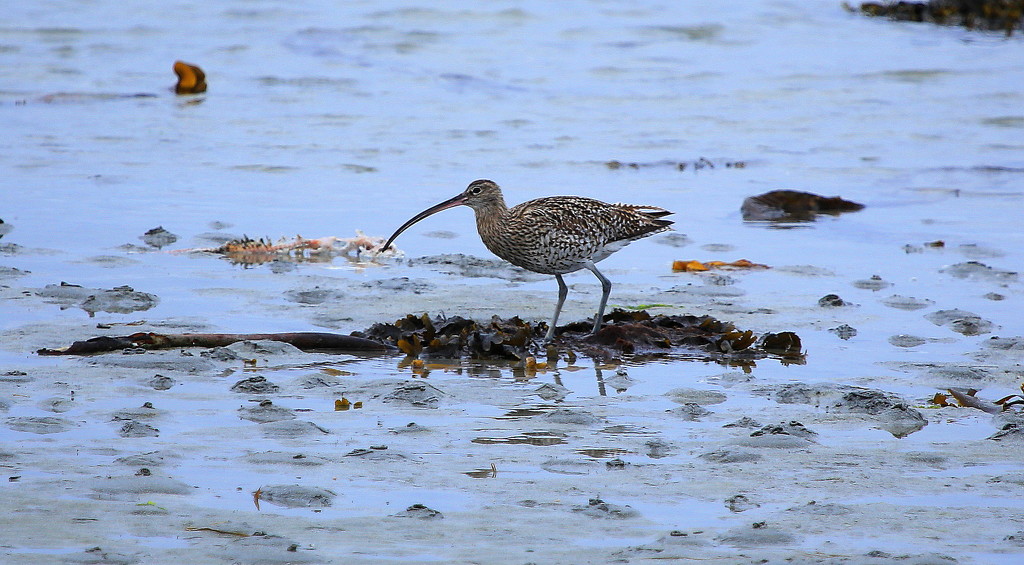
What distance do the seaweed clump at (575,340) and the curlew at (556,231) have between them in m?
0.17

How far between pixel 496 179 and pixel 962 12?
17.4 meters

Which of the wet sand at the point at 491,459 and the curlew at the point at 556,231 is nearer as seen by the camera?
the wet sand at the point at 491,459

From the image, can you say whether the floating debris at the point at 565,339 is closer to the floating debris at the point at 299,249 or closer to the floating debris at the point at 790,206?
the floating debris at the point at 299,249

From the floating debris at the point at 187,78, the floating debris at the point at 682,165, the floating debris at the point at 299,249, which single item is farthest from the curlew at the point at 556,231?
the floating debris at the point at 187,78

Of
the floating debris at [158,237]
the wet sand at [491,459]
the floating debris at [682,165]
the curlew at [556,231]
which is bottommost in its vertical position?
the floating debris at [682,165]

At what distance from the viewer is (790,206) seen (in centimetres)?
1163

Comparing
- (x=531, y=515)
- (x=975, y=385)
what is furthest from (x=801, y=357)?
(x=531, y=515)

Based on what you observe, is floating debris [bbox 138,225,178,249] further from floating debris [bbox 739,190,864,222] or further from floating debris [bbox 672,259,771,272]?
floating debris [bbox 739,190,864,222]

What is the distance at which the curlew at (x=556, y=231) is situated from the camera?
7.93 meters

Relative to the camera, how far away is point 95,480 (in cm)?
491

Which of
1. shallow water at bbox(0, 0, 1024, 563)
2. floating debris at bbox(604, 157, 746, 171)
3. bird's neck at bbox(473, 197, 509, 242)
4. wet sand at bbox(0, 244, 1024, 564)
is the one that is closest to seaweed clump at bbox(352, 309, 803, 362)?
wet sand at bbox(0, 244, 1024, 564)

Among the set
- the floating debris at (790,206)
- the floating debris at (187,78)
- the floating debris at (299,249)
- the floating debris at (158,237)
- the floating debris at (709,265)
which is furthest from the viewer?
the floating debris at (187,78)

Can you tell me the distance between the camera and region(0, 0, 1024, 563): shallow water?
19.7ft

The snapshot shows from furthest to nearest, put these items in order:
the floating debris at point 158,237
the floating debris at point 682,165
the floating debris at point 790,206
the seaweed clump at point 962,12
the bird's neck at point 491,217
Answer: the seaweed clump at point 962,12, the floating debris at point 682,165, the floating debris at point 790,206, the floating debris at point 158,237, the bird's neck at point 491,217
